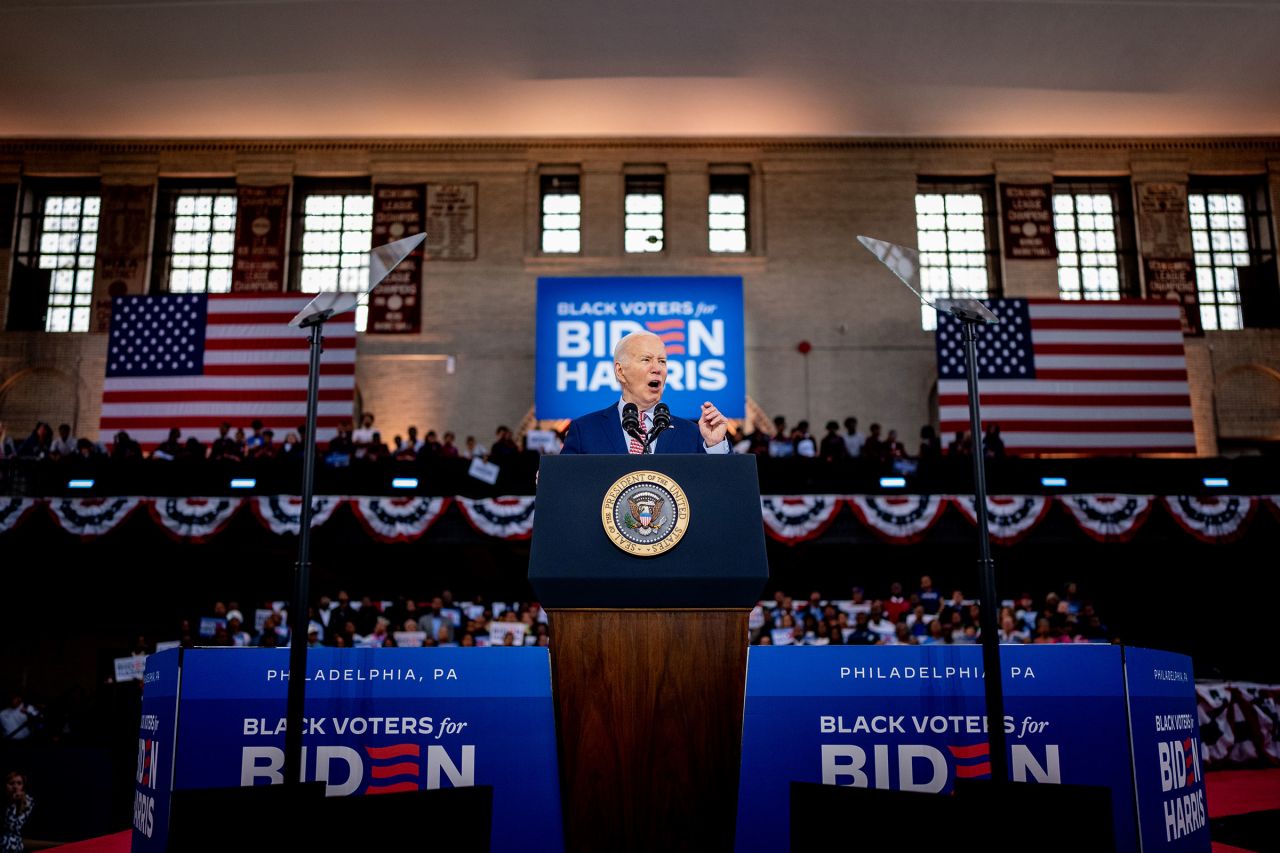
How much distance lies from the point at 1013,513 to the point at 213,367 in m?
14.8

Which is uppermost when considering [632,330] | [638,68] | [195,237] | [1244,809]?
[638,68]

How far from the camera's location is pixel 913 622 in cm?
1295

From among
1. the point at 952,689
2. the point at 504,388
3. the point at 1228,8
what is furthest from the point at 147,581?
the point at 1228,8

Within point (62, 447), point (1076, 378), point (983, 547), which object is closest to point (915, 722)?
point (983, 547)

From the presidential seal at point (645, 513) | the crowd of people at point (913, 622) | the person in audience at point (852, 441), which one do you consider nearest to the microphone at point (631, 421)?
the presidential seal at point (645, 513)

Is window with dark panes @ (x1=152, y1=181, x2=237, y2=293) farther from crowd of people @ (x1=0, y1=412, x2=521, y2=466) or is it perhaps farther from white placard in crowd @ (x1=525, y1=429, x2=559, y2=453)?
white placard in crowd @ (x1=525, y1=429, x2=559, y2=453)

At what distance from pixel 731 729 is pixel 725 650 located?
25cm

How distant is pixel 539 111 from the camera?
67.9 ft

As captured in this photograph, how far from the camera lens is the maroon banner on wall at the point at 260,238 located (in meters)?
21.2

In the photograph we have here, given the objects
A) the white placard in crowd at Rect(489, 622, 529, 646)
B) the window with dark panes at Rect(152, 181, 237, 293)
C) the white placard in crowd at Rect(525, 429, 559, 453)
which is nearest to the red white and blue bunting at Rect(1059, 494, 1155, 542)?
the white placard in crowd at Rect(525, 429, 559, 453)

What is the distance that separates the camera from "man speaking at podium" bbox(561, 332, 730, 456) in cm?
375

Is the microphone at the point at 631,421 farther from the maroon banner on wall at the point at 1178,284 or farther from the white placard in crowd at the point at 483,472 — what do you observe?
the maroon banner on wall at the point at 1178,284

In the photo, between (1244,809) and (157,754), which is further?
(1244,809)

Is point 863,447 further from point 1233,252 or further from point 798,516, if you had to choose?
point 1233,252
